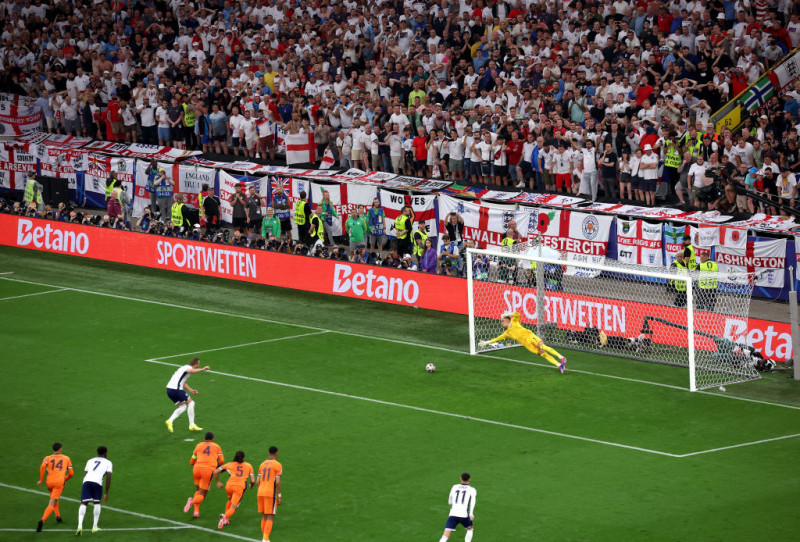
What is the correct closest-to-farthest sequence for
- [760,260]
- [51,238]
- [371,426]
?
[371,426] < [760,260] < [51,238]

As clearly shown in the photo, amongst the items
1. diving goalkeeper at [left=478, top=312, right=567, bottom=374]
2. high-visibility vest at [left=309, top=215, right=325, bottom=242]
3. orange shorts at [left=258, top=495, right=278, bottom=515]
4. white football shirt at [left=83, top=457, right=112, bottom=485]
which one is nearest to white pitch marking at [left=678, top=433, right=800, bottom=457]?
diving goalkeeper at [left=478, top=312, right=567, bottom=374]

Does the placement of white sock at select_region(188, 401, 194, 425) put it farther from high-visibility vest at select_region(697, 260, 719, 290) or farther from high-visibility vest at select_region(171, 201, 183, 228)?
high-visibility vest at select_region(171, 201, 183, 228)

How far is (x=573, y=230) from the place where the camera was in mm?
36344

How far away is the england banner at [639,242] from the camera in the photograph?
34.9 metres

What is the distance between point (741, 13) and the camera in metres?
38.9

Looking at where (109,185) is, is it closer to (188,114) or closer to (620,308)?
(188,114)

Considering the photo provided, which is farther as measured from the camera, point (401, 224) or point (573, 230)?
point (401, 224)

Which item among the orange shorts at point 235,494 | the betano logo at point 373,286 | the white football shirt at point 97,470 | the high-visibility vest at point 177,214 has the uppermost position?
the high-visibility vest at point 177,214

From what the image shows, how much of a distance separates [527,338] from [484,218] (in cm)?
978

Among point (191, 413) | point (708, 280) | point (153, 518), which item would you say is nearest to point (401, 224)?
point (708, 280)

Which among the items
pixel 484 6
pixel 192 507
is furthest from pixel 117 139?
pixel 192 507

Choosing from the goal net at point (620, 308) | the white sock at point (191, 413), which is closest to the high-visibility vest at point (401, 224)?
the goal net at point (620, 308)

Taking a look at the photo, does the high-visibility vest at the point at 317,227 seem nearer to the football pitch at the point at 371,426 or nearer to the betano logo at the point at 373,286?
the football pitch at the point at 371,426

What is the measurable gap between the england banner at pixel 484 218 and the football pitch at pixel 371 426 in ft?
14.6
